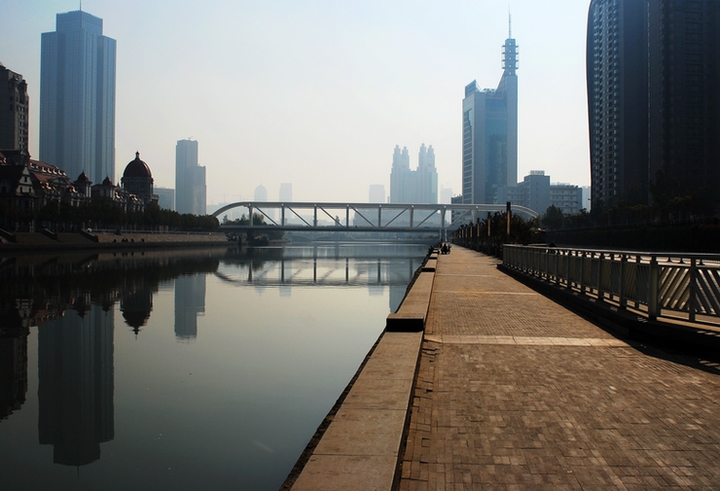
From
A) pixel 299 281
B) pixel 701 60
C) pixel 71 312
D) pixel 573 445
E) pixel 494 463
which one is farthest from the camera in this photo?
pixel 701 60

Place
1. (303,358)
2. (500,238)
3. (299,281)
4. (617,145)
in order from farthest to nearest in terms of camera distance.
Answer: (617,145) → (500,238) → (299,281) → (303,358)

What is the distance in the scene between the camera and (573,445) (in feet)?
15.4

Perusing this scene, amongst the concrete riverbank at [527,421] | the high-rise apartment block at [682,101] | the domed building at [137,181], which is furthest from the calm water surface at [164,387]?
the domed building at [137,181]

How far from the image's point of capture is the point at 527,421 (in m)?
5.25

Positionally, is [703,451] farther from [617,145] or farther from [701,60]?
[617,145]

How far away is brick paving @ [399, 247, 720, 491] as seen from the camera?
13.7 ft

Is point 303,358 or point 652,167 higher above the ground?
point 652,167

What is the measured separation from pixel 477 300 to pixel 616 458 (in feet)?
33.9

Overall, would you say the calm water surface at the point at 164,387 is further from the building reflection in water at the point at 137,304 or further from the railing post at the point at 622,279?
the railing post at the point at 622,279

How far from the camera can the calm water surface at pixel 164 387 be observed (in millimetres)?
6172

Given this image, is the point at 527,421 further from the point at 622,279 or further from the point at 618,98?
the point at 618,98

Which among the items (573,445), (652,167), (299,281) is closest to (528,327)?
(573,445)

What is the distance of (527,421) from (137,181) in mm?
143312

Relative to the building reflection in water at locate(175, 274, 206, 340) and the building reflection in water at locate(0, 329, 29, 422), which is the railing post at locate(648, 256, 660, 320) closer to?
the building reflection in water at locate(0, 329, 29, 422)
